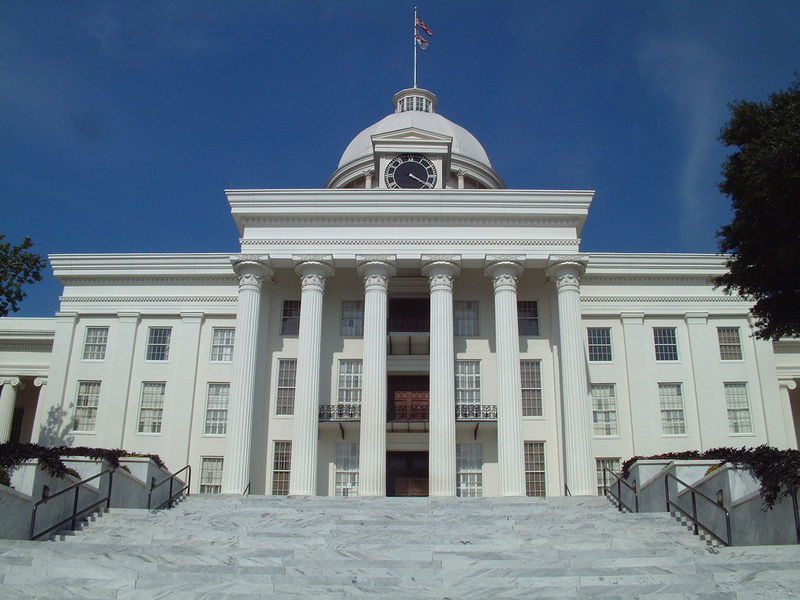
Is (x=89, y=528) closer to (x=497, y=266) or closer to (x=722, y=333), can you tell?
(x=497, y=266)

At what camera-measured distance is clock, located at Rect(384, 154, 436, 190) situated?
36578 millimetres

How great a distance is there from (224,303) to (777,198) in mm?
24059

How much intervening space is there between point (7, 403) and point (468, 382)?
885 inches

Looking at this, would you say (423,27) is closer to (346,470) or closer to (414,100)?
(414,100)

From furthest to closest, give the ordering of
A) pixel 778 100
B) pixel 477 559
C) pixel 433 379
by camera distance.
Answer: pixel 433 379, pixel 778 100, pixel 477 559

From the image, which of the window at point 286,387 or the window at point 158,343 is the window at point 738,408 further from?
the window at point 158,343

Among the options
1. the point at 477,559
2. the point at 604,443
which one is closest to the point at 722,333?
the point at 604,443

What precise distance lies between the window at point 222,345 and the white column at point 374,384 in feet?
24.9

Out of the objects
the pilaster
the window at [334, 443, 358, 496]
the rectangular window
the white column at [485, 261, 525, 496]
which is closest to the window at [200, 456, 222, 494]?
the window at [334, 443, 358, 496]

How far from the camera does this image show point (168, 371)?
35312 mm

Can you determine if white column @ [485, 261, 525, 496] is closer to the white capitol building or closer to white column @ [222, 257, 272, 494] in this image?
the white capitol building

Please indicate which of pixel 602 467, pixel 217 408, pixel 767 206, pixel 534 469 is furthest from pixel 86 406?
pixel 767 206

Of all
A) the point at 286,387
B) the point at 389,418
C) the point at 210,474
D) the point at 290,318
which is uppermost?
the point at 290,318

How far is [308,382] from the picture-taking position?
97.9ft
